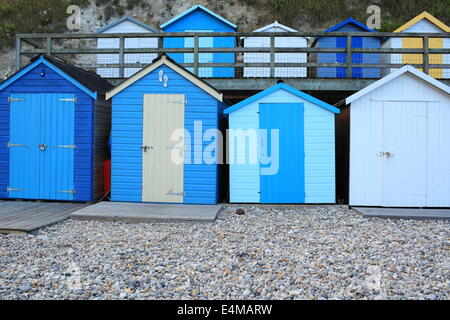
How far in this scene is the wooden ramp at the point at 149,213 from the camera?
7.17 meters

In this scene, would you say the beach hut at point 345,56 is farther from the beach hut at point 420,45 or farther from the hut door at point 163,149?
the hut door at point 163,149

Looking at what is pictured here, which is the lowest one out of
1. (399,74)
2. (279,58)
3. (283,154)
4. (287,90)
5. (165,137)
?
(283,154)

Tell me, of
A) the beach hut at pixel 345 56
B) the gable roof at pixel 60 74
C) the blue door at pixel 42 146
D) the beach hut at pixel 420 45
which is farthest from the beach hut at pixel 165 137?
the beach hut at pixel 420 45

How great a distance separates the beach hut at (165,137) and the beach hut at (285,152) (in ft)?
1.73

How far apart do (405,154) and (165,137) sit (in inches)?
188

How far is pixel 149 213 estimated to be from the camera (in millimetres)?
7543

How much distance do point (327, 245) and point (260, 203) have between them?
325 centimetres

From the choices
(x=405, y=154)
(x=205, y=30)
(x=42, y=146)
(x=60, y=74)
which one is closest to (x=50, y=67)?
(x=60, y=74)

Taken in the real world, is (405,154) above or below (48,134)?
below

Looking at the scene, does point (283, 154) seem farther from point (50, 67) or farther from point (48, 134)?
point (50, 67)

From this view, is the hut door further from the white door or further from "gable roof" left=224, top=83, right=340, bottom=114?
the white door

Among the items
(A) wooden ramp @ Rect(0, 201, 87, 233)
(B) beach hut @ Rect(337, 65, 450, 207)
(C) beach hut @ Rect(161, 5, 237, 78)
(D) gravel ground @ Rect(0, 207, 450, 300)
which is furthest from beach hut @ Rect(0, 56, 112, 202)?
(C) beach hut @ Rect(161, 5, 237, 78)

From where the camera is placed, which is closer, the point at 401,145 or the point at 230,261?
the point at 230,261

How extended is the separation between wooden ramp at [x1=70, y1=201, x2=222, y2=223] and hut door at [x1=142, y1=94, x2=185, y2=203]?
18.4 inches
